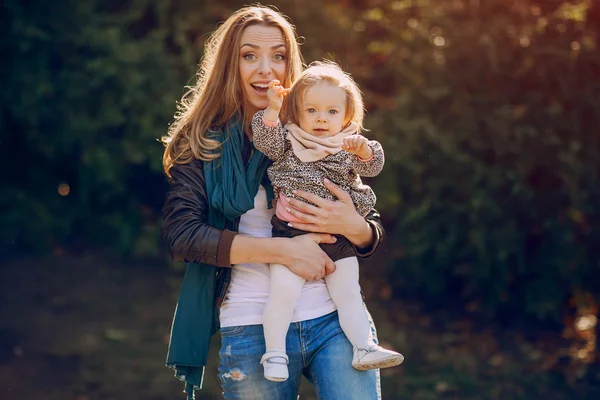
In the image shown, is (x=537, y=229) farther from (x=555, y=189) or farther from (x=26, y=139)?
(x=26, y=139)

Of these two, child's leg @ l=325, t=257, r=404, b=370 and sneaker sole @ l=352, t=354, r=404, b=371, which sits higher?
child's leg @ l=325, t=257, r=404, b=370

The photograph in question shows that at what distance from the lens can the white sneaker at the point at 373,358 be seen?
268 cm

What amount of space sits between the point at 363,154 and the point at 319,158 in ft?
0.48

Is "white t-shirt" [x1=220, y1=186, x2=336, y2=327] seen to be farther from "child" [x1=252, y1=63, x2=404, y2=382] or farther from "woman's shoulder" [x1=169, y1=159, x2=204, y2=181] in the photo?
"woman's shoulder" [x1=169, y1=159, x2=204, y2=181]

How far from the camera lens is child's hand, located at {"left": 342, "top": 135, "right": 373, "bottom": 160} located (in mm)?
2727

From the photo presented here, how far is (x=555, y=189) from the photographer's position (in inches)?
234

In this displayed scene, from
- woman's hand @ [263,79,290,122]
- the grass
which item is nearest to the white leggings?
woman's hand @ [263,79,290,122]

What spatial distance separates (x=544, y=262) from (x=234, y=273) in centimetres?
364

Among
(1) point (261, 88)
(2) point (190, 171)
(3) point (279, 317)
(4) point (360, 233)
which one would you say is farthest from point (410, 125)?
(3) point (279, 317)

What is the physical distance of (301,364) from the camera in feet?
9.16

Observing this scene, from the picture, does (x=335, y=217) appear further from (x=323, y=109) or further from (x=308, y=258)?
(x=323, y=109)

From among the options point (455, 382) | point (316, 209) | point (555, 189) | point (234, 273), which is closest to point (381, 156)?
point (316, 209)

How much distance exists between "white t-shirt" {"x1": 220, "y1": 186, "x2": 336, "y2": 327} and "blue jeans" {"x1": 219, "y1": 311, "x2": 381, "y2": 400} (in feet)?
0.08

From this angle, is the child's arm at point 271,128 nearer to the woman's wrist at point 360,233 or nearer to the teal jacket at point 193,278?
the teal jacket at point 193,278
